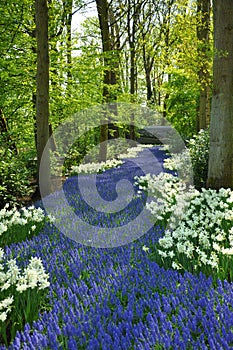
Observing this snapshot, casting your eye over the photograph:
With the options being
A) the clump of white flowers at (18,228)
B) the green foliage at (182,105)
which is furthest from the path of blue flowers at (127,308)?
the green foliage at (182,105)

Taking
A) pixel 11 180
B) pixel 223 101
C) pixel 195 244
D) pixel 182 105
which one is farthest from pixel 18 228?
pixel 182 105

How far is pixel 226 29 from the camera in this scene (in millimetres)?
6652

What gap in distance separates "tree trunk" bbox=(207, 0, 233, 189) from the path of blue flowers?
341cm

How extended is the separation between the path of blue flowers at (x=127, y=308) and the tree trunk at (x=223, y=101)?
341 centimetres

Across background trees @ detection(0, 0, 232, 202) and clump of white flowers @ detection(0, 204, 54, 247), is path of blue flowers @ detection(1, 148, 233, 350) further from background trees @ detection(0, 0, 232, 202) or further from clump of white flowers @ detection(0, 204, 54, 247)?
background trees @ detection(0, 0, 232, 202)

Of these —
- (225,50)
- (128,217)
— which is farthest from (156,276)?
(225,50)

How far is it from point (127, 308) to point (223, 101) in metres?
4.88

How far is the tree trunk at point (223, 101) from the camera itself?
6.64m

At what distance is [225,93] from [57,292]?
4.93 meters

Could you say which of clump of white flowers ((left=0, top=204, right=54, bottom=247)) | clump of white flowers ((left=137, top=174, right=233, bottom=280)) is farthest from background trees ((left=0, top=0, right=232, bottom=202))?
clump of white flowers ((left=137, top=174, right=233, bottom=280))

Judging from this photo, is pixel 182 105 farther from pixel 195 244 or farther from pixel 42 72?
pixel 195 244

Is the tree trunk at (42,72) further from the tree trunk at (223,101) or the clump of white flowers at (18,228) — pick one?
the tree trunk at (223,101)

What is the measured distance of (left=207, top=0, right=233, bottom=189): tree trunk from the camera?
6641 mm

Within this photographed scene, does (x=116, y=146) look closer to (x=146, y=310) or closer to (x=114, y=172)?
(x=114, y=172)
